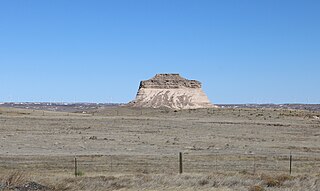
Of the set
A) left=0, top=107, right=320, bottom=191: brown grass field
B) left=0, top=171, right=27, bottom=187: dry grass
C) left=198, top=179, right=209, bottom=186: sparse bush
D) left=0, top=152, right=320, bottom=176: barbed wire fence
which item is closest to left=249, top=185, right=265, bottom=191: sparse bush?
left=0, top=107, right=320, bottom=191: brown grass field

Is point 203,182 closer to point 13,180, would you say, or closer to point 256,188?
point 256,188

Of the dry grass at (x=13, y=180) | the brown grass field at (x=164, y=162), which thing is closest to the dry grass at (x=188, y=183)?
the brown grass field at (x=164, y=162)

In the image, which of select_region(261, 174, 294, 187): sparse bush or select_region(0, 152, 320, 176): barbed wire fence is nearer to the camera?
select_region(261, 174, 294, 187): sparse bush

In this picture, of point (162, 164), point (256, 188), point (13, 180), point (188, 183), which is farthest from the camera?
point (162, 164)

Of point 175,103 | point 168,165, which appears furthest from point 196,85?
point 168,165

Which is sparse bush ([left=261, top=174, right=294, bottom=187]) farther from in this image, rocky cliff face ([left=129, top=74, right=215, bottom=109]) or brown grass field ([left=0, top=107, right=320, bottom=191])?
rocky cliff face ([left=129, top=74, right=215, bottom=109])

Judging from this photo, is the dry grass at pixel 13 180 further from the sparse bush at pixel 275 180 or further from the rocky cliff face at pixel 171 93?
the rocky cliff face at pixel 171 93

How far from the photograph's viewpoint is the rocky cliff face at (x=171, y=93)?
12569cm

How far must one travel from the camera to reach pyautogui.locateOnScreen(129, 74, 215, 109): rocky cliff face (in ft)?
412

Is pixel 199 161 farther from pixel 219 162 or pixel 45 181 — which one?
pixel 45 181

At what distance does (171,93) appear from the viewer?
133250mm

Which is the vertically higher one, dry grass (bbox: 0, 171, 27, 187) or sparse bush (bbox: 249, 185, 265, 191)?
dry grass (bbox: 0, 171, 27, 187)

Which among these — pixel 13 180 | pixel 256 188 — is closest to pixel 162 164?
pixel 256 188

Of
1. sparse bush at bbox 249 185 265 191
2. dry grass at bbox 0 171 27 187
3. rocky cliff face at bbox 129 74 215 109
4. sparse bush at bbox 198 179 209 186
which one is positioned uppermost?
rocky cliff face at bbox 129 74 215 109
